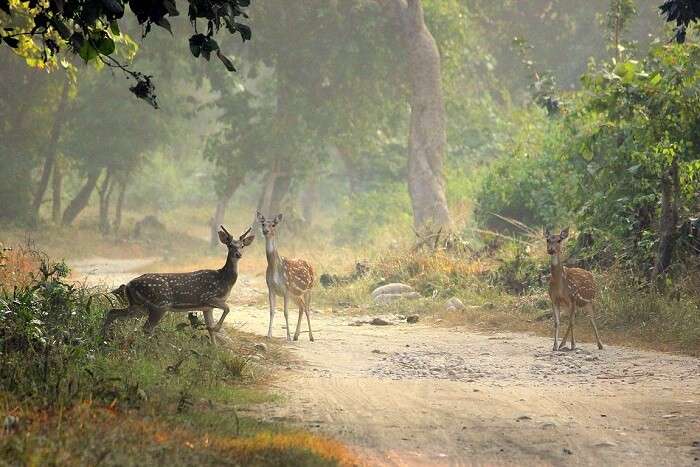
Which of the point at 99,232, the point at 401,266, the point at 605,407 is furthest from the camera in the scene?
the point at 99,232

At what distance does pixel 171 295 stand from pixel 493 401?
13.6 ft

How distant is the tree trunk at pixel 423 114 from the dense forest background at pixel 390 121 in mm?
73

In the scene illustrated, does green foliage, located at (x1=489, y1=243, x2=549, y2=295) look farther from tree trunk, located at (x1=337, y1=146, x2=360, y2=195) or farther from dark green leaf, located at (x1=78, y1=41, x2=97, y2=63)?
tree trunk, located at (x1=337, y1=146, x2=360, y2=195)

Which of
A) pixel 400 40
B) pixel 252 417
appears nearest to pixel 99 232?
pixel 400 40

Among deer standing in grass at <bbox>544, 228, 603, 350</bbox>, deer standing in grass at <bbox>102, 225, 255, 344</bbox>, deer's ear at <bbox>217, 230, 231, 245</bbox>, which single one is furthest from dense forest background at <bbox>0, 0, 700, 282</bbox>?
deer standing in grass at <bbox>102, 225, 255, 344</bbox>

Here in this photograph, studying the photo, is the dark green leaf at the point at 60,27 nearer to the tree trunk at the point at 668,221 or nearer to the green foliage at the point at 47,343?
the green foliage at the point at 47,343

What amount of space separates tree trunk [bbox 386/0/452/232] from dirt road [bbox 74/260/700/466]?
1714cm

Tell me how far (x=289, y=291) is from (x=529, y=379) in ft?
16.7

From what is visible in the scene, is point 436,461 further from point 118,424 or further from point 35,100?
point 35,100

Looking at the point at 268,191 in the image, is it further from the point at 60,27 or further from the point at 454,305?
the point at 60,27

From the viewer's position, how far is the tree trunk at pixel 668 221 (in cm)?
1686

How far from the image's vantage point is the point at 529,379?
1253 centimetres

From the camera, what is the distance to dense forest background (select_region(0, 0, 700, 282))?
1917 cm

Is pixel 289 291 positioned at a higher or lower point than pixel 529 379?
higher
